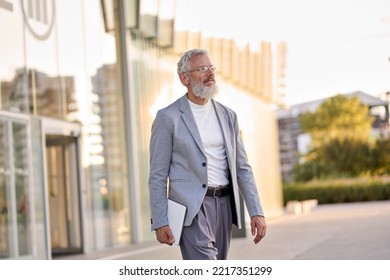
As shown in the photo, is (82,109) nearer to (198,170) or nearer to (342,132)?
(342,132)

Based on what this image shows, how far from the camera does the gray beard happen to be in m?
3.18

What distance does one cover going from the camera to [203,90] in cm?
318

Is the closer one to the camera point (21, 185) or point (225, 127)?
point (225, 127)

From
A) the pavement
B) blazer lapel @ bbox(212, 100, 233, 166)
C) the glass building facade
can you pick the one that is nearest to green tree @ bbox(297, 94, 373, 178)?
the pavement

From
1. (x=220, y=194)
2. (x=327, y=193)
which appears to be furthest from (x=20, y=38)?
(x=327, y=193)

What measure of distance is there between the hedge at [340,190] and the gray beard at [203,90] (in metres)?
4.79

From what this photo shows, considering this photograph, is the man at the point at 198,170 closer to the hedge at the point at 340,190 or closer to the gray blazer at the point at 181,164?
the gray blazer at the point at 181,164

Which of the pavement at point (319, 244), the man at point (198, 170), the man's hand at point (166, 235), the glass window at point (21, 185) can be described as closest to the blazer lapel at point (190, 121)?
the man at point (198, 170)

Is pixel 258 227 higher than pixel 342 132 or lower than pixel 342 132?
lower

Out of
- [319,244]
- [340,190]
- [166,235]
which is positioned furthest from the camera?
[340,190]

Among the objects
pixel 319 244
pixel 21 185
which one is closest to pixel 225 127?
pixel 319 244

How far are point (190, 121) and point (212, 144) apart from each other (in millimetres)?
118

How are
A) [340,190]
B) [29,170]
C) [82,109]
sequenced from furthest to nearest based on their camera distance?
[340,190] → [82,109] → [29,170]

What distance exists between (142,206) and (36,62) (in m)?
2.81
